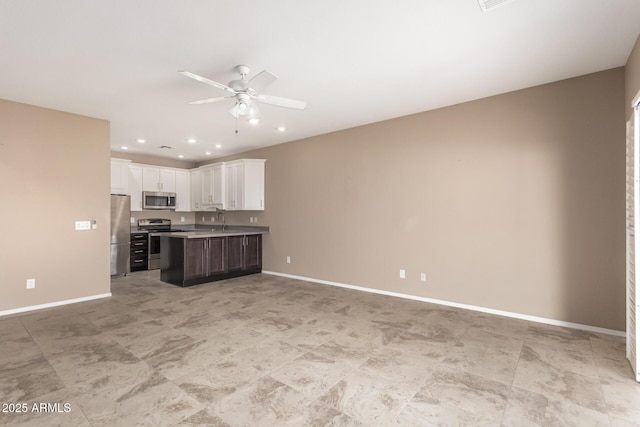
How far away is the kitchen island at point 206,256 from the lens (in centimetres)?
534

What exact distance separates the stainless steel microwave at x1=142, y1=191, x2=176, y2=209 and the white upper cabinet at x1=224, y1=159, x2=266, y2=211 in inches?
78.1

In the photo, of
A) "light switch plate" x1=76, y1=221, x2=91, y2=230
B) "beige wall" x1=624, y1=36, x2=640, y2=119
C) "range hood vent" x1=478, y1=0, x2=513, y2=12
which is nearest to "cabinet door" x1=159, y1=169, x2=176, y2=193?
"light switch plate" x1=76, y1=221, x2=91, y2=230

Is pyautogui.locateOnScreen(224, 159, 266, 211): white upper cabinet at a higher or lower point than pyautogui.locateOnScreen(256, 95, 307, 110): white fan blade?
lower

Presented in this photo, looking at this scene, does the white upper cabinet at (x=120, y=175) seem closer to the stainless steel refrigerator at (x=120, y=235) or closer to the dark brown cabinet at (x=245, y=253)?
the stainless steel refrigerator at (x=120, y=235)

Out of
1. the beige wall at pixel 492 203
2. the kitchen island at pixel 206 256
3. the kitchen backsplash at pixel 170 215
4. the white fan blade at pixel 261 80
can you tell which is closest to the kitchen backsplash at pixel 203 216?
Result: the kitchen backsplash at pixel 170 215

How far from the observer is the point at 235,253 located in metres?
6.07

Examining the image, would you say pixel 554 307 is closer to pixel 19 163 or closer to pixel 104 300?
pixel 104 300

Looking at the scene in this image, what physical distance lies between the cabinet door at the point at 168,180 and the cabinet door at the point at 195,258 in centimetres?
291

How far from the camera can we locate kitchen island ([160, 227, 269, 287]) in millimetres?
5336

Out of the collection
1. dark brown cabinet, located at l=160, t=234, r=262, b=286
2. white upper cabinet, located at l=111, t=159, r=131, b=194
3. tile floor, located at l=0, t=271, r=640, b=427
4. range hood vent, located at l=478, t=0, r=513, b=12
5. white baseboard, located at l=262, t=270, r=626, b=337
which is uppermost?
range hood vent, located at l=478, t=0, r=513, b=12

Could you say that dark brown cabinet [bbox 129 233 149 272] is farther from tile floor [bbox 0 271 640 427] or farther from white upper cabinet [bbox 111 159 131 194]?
tile floor [bbox 0 271 640 427]

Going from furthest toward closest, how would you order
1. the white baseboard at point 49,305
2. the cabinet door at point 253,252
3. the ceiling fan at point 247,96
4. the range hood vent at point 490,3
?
the cabinet door at point 253,252, the white baseboard at point 49,305, the ceiling fan at point 247,96, the range hood vent at point 490,3

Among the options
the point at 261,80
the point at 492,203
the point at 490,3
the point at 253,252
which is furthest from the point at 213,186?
the point at 490,3

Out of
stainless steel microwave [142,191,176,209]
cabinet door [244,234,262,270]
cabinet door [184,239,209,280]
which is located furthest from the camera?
stainless steel microwave [142,191,176,209]
